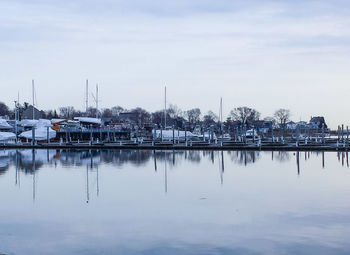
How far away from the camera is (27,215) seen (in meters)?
14.6

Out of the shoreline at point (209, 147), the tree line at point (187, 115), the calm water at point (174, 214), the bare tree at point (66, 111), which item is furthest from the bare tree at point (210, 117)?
the calm water at point (174, 214)

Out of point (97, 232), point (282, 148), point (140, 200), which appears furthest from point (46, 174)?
point (282, 148)

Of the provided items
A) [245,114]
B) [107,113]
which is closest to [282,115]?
[245,114]

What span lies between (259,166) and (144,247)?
21.1m

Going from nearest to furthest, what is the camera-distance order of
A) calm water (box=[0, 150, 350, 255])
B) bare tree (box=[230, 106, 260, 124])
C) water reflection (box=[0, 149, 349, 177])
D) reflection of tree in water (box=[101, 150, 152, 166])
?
calm water (box=[0, 150, 350, 255]), water reflection (box=[0, 149, 349, 177]), reflection of tree in water (box=[101, 150, 152, 166]), bare tree (box=[230, 106, 260, 124])

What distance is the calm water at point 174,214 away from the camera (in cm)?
1122

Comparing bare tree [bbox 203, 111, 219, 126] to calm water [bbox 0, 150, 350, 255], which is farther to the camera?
bare tree [bbox 203, 111, 219, 126]

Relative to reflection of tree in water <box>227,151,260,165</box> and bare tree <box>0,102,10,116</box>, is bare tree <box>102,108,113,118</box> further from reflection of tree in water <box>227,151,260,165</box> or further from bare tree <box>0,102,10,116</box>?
reflection of tree in water <box>227,151,260,165</box>

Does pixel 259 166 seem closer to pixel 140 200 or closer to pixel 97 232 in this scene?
pixel 140 200

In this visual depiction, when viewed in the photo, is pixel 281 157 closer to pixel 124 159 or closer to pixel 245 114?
pixel 124 159

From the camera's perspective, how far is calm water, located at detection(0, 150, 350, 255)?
36.8ft

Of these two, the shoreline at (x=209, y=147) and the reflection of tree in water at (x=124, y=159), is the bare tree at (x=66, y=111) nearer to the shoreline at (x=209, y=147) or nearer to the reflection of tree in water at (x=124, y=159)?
the shoreline at (x=209, y=147)

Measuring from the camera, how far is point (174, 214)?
1464cm

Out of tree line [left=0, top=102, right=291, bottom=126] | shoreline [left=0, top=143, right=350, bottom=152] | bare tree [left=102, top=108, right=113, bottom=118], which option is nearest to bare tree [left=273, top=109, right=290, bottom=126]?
tree line [left=0, top=102, right=291, bottom=126]
